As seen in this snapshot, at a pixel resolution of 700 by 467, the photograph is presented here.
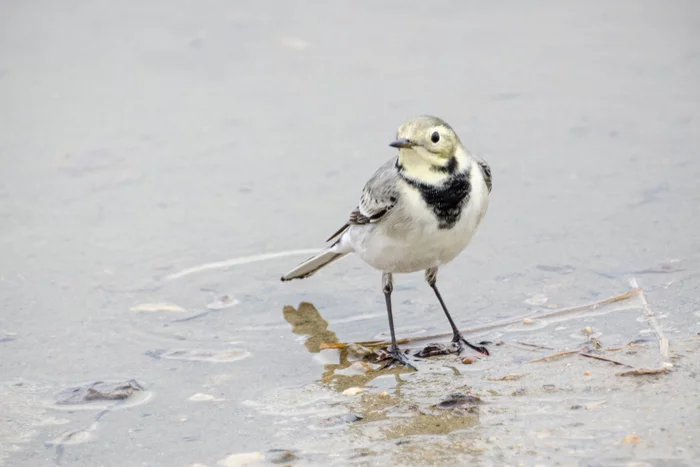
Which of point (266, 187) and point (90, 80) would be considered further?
point (90, 80)

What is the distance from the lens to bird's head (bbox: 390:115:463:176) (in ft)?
23.1

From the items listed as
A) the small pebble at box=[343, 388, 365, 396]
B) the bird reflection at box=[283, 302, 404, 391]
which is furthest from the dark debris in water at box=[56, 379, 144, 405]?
the small pebble at box=[343, 388, 365, 396]

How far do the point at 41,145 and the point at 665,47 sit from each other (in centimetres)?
763

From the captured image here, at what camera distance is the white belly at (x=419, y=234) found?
709 cm

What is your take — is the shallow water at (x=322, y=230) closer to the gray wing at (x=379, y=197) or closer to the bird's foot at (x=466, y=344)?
the bird's foot at (x=466, y=344)

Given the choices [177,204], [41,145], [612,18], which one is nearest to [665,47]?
[612,18]

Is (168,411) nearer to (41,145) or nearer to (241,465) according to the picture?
(241,465)

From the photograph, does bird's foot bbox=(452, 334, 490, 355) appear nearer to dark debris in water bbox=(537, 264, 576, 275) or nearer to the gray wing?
the gray wing

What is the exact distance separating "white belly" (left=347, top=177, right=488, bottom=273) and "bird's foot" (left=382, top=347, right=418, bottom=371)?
0.62 meters

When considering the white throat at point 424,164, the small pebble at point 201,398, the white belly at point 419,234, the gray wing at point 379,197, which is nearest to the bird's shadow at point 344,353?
the white belly at point 419,234

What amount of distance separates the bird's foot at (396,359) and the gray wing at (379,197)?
944 mm

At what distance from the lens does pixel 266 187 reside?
34.4 ft

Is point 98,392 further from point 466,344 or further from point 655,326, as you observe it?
point 655,326

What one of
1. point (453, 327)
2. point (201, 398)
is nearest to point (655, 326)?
point (453, 327)
